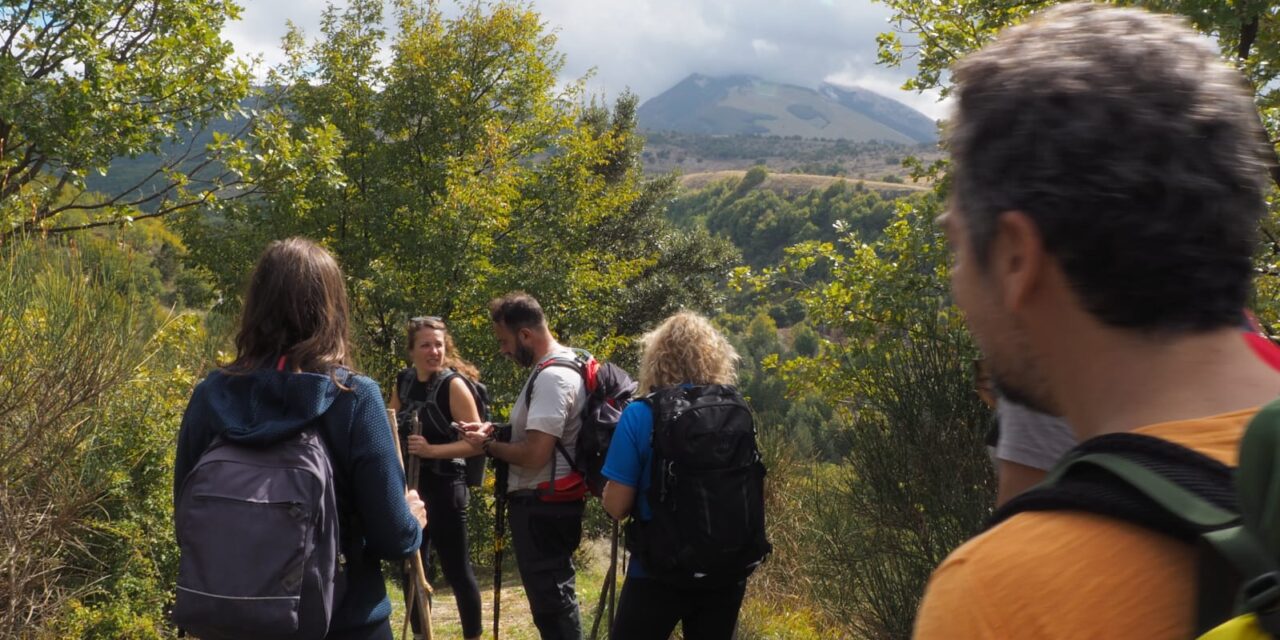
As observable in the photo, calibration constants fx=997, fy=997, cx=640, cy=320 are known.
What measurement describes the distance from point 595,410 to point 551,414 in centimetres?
23

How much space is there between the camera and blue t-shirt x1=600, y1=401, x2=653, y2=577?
146 inches

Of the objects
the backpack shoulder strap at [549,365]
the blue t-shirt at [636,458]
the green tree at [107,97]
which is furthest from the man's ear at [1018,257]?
the green tree at [107,97]

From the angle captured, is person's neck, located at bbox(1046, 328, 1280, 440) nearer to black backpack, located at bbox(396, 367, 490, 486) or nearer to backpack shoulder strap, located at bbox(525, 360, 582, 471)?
backpack shoulder strap, located at bbox(525, 360, 582, 471)

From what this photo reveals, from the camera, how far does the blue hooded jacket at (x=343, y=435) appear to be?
2.48 m

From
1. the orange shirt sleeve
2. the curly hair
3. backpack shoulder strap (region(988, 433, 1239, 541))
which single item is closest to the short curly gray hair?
backpack shoulder strap (region(988, 433, 1239, 541))

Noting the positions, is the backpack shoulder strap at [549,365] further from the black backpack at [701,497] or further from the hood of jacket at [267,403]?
the hood of jacket at [267,403]

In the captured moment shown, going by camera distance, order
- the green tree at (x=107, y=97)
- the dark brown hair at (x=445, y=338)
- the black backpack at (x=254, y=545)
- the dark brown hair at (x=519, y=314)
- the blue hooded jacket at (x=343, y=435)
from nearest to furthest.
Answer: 1. the black backpack at (x=254, y=545)
2. the blue hooded jacket at (x=343, y=435)
3. the dark brown hair at (x=519, y=314)
4. the dark brown hair at (x=445, y=338)
5. the green tree at (x=107, y=97)

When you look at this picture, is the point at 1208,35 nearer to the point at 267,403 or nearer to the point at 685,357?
the point at 685,357

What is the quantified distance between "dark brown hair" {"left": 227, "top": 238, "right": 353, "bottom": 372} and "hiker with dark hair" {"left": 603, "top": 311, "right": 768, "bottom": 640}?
132 cm

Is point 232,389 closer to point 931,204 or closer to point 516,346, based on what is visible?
point 516,346

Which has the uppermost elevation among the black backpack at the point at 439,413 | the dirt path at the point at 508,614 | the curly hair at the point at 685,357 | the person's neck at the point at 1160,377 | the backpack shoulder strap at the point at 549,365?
the person's neck at the point at 1160,377

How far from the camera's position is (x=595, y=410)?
4.54 m

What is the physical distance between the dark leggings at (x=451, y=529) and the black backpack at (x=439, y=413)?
0.11 meters

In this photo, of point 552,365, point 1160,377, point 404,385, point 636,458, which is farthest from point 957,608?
point 404,385
